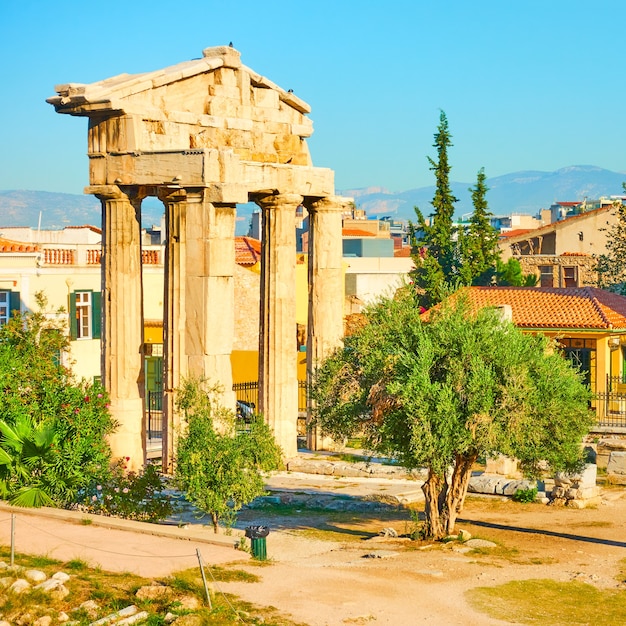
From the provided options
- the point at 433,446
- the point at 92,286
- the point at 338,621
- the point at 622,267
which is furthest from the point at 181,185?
the point at 622,267

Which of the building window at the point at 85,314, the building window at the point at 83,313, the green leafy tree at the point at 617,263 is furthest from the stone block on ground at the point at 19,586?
the green leafy tree at the point at 617,263

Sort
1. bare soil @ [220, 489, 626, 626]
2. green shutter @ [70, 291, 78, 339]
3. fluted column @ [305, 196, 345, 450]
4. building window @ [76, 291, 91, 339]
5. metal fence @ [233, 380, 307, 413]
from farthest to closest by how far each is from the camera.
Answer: building window @ [76, 291, 91, 339] < green shutter @ [70, 291, 78, 339] < metal fence @ [233, 380, 307, 413] < fluted column @ [305, 196, 345, 450] < bare soil @ [220, 489, 626, 626]

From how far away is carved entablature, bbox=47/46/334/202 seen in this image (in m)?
29.1

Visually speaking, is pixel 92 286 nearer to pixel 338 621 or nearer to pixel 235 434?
pixel 235 434

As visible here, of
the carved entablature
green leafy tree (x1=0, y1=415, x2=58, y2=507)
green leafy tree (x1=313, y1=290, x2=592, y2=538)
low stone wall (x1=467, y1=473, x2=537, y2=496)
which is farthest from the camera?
low stone wall (x1=467, y1=473, x2=537, y2=496)

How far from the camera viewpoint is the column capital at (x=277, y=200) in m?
33.0

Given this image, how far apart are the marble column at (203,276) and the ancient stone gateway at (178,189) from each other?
1.0 inches

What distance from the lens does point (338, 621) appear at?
18.3 meters

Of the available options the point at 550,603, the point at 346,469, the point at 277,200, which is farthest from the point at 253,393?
the point at 550,603

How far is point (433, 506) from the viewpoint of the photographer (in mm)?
25438

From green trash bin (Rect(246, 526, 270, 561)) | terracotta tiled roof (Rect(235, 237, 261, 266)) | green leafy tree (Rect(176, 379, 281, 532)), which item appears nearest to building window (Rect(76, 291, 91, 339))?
terracotta tiled roof (Rect(235, 237, 261, 266))

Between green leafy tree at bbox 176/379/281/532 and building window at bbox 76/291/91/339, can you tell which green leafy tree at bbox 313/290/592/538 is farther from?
building window at bbox 76/291/91/339

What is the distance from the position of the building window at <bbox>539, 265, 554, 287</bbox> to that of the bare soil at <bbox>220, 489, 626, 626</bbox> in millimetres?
33663

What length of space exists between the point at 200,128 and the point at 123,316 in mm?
4462
